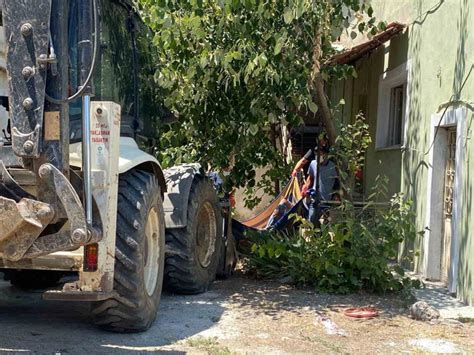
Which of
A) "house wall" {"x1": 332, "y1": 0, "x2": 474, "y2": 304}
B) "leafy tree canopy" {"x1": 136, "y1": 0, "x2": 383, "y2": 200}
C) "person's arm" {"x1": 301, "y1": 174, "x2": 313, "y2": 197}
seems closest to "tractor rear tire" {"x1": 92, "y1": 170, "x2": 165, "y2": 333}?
"leafy tree canopy" {"x1": 136, "y1": 0, "x2": 383, "y2": 200}

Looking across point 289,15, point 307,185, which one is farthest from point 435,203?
point 289,15

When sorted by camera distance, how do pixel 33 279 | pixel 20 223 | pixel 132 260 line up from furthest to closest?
pixel 33 279, pixel 132 260, pixel 20 223

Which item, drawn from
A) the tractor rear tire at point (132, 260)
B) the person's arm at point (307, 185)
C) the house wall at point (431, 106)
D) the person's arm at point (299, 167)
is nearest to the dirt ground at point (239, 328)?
the tractor rear tire at point (132, 260)

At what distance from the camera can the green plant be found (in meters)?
7.00

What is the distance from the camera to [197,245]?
684 centimetres

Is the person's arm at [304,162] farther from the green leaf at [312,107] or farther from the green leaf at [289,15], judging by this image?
the green leaf at [289,15]

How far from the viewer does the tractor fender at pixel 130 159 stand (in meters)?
4.53

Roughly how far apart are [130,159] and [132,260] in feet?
2.63

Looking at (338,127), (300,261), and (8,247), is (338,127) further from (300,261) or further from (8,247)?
(8,247)

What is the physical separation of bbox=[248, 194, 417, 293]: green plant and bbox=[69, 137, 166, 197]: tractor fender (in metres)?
2.28

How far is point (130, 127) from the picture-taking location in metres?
5.99

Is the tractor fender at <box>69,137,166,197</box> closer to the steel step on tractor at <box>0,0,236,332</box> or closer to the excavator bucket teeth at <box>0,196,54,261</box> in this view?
the steel step on tractor at <box>0,0,236,332</box>

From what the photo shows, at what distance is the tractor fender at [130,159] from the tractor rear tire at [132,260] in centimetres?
12

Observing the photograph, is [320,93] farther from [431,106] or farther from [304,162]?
[304,162]
